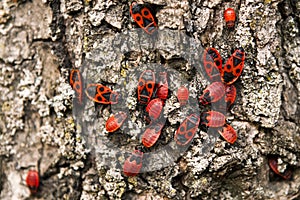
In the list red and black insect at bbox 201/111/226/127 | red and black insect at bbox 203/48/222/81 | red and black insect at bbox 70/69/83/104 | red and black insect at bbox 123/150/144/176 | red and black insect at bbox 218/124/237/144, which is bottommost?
red and black insect at bbox 123/150/144/176

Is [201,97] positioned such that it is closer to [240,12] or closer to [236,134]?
[236,134]

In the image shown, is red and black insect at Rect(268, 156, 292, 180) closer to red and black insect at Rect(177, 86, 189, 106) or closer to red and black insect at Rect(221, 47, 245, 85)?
red and black insect at Rect(221, 47, 245, 85)

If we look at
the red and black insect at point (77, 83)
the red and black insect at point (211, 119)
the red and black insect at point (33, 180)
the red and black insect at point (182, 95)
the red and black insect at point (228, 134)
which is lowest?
the red and black insect at point (33, 180)

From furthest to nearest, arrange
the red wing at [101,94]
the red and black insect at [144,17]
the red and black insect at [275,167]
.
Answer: the red and black insect at [275,167]
the red wing at [101,94]
the red and black insect at [144,17]

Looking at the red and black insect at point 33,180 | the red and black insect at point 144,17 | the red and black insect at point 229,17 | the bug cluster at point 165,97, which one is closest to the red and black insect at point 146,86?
the bug cluster at point 165,97

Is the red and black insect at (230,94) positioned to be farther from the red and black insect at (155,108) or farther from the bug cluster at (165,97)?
the red and black insect at (155,108)

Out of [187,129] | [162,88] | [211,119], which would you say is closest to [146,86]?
[162,88]

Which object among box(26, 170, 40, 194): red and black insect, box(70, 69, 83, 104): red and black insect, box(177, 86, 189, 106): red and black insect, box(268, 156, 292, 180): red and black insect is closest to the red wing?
box(70, 69, 83, 104): red and black insect

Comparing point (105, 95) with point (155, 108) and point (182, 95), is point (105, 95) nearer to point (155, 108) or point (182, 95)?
point (155, 108)
